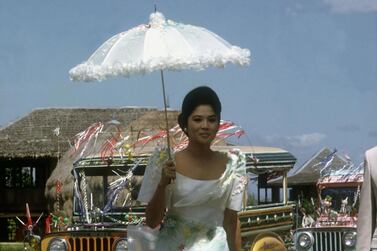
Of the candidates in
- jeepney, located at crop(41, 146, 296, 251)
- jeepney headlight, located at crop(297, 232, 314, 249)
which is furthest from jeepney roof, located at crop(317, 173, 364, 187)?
jeepney, located at crop(41, 146, 296, 251)

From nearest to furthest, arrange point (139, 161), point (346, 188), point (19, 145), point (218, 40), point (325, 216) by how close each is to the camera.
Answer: point (218, 40), point (139, 161), point (325, 216), point (346, 188), point (19, 145)

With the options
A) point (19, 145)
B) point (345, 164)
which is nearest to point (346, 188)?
point (345, 164)

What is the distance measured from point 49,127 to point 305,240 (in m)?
27.7

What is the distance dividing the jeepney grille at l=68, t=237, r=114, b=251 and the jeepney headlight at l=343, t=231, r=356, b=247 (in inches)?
130

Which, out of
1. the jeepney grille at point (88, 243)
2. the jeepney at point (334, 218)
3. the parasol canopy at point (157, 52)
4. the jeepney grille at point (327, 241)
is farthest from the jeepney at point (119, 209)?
the parasol canopy at point (157, 52)

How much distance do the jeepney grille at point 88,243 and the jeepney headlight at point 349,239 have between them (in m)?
3.30

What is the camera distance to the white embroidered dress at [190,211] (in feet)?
17.3

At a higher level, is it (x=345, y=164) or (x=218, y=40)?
(x=218, y=40)

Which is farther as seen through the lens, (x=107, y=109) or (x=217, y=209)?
(x=107, y=109)

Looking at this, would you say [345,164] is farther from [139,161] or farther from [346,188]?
[139,161]

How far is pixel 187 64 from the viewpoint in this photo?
17.5 ft

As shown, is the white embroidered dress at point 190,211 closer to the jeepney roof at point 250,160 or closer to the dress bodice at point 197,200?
the dress bodice at point 197,200

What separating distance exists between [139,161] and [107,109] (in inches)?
1135

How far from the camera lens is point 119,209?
38.4 ft
